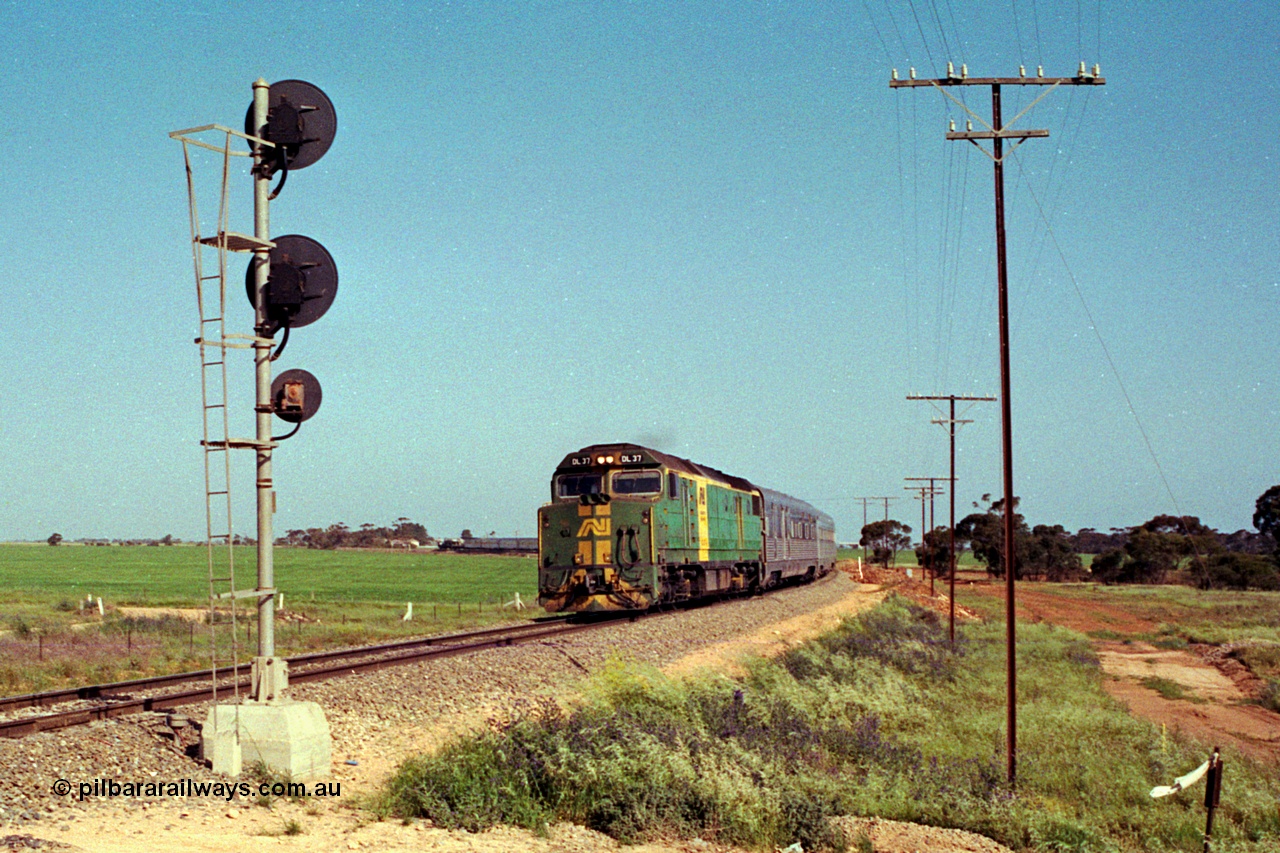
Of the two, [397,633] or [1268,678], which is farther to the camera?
[1268,678]

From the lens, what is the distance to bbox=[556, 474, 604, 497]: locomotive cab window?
96.8 ft

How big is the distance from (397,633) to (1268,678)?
26.1 m

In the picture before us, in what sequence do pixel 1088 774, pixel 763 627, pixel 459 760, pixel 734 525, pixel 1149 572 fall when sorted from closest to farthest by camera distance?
1. pixel 459 760
2. pixel 1088 774
3. pixel 763 627
4. pixel 734 525
5. pixel 1149 572

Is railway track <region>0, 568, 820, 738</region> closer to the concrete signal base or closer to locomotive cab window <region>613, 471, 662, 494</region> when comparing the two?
the concrete signal base

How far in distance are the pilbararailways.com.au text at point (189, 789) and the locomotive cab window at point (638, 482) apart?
59.0ft

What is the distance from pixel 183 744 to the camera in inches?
472

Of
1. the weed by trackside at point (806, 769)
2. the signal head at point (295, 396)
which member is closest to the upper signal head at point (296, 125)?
the signal head at point (295, 396)

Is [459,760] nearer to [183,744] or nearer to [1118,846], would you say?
[183,744]

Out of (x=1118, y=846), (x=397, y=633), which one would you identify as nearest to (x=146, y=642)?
(x=397, y=633)

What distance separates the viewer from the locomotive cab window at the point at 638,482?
28703mm

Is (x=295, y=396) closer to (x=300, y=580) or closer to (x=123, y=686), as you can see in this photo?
(x=123, y=686)

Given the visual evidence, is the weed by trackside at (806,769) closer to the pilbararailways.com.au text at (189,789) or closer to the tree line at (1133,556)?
the pilbararailways.com.au text at (189,789)

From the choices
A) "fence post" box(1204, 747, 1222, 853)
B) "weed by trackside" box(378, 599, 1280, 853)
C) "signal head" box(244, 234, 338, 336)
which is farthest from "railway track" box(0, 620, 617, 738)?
"fence post" box(1204, 747, 1222, 853)

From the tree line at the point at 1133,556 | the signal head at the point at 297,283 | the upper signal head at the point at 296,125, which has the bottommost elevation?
the tree line at the point at 1133,556
